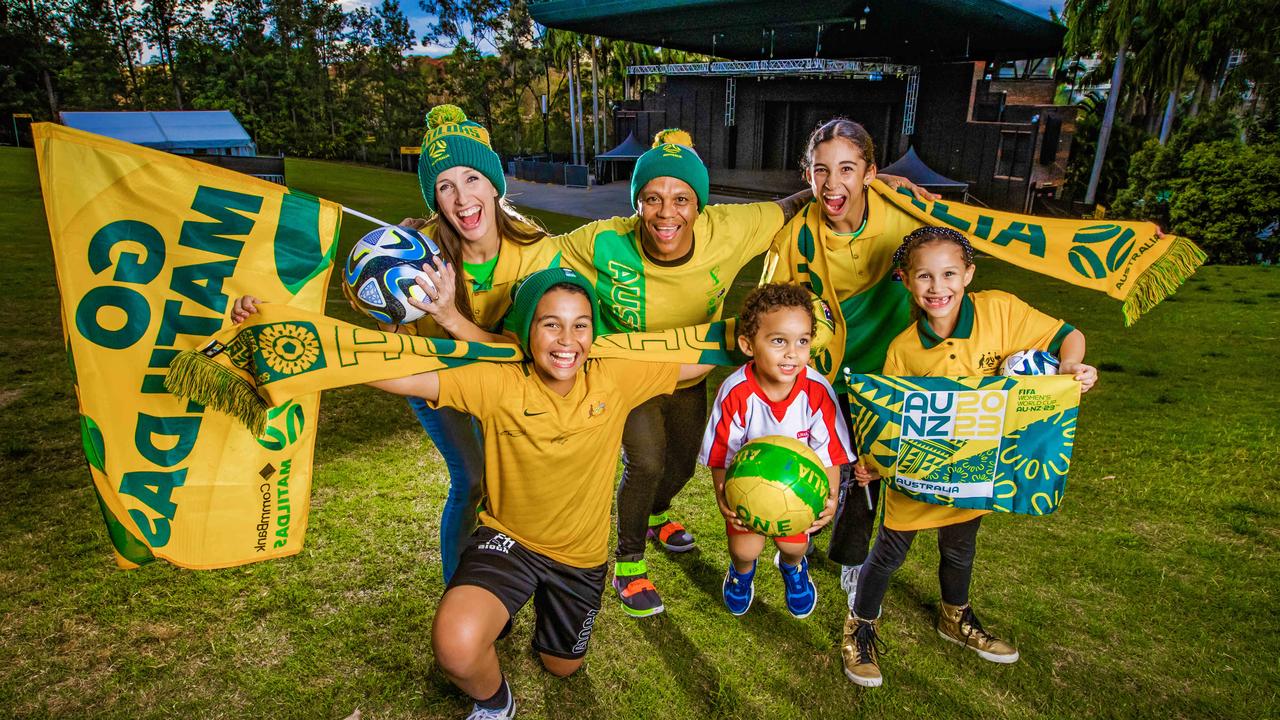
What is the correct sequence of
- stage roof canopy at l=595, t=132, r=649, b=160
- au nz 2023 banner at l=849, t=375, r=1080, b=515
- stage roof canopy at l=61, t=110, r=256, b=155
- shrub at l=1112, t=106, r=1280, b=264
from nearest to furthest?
au nz 2023 banner at l=849, t=375, r=1080, b=515
shrub at l=1112, t=106, r=1280, b=264
stage roof canopy at l=61, t=110, r=256, b=155
stage roof canopy at l=595, t=132, r=649, b=160

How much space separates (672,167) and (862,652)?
2.49 m

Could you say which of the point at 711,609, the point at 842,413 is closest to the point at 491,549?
the point at 711,609

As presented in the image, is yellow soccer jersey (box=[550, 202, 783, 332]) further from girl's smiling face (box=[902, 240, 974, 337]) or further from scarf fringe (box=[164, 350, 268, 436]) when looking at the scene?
scarf fringe (box=[164, 350, 268, 436])

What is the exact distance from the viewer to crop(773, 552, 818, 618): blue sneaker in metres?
3.48

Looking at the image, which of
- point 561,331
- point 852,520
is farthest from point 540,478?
point 852,520

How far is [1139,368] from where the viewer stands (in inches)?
286

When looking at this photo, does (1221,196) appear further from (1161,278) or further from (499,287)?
(499,287)

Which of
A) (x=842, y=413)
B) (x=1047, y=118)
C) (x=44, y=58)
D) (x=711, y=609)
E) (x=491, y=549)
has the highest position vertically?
(x=44, y=58)

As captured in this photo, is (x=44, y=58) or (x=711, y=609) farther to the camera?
(x=44, y=58)

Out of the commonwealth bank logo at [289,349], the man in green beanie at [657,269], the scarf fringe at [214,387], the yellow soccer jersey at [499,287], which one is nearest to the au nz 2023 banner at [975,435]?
the man in green beanie at [657,269]

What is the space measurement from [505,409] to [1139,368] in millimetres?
7472

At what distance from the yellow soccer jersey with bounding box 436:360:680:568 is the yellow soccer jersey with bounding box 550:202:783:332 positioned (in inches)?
19.3

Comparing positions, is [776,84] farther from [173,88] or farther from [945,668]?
[173,88]

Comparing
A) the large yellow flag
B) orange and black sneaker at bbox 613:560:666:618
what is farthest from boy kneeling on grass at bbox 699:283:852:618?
the large yellow flag
